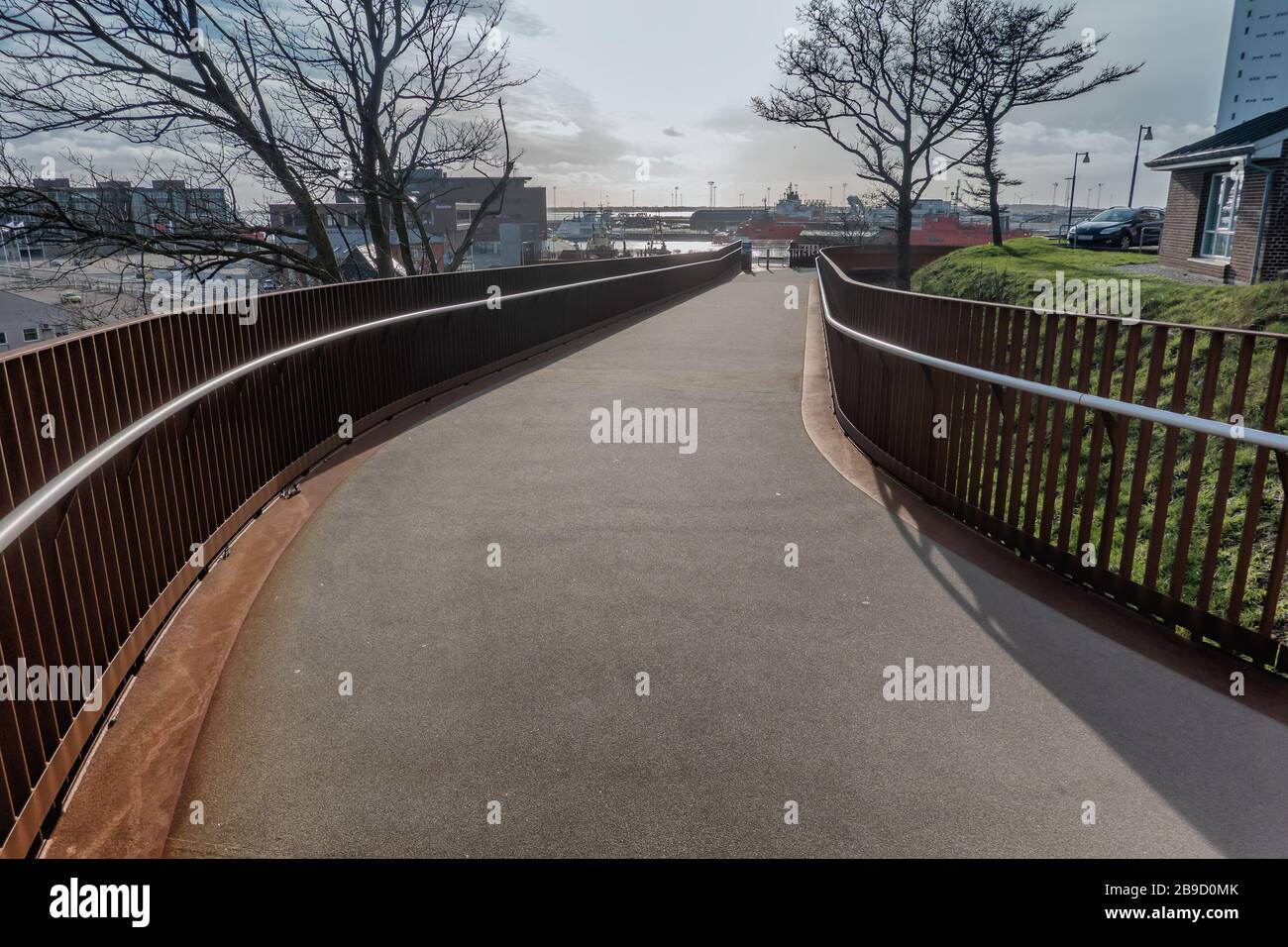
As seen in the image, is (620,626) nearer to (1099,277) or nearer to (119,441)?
(119,441)

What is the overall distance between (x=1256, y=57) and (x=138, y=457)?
306 feet

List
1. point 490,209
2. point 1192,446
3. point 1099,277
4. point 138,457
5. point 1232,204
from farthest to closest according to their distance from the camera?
point 490,209
point 1232,204
point 1099,277
point 1192,446
point 138,457

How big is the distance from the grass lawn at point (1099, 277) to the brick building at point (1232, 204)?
1.86 meters

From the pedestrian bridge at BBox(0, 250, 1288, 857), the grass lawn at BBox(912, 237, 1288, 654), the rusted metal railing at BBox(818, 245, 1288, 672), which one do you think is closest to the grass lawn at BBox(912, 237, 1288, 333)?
the grass lawn at BBox(912, 237, 1288, 654)

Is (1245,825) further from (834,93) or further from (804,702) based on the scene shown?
(834,93)

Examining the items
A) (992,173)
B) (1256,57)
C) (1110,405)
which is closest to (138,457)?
(1110,405)

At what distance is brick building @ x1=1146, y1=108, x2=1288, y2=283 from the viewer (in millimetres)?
20828

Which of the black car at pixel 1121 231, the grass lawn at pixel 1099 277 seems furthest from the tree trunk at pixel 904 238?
the black car at pixel 1121 231

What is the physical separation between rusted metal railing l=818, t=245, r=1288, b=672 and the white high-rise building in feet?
269

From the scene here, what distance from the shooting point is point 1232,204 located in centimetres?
2408

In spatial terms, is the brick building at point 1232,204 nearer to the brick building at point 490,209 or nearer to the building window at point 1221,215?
the building window at point 1221,215

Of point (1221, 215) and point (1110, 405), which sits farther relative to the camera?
point (1221, 215)

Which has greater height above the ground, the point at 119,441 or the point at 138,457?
the point at 119,441

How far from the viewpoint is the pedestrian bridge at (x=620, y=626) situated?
2.87 metres
